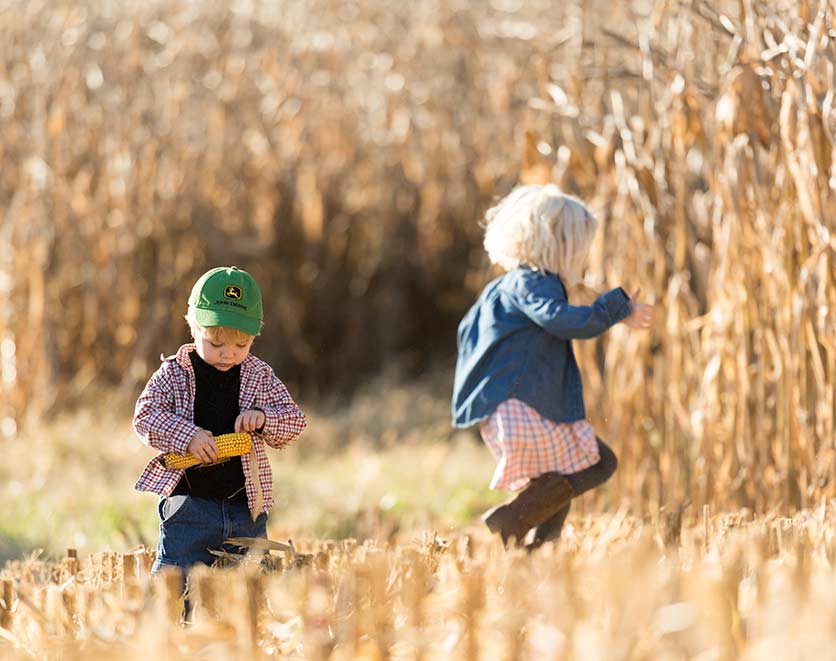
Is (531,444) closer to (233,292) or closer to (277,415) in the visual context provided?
(277,415)

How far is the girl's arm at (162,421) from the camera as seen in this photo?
2.57 metres

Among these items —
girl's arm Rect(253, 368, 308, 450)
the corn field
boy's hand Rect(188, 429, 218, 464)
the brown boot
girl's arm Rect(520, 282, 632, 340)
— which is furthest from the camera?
the brown boot

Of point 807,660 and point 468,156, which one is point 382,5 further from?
point 807,660

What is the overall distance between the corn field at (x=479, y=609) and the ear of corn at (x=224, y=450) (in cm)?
22

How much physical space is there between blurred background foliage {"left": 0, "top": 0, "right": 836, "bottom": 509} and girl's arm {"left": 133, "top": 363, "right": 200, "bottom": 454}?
1.47 m

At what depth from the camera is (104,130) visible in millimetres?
6398

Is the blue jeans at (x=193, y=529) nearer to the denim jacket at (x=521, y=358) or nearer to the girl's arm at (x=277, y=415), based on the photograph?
the girl's arm at (x=277, y=415)

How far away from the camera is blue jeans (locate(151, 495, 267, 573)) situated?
2637 millimetres

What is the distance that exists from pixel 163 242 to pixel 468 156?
169 centimetres

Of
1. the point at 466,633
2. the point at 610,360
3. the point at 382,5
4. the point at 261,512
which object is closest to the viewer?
the point at 466,633

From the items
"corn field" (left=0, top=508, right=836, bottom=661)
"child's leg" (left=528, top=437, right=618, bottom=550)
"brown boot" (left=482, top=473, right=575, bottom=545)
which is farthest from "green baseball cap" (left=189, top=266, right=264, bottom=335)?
"child's leg" (left=528, top=437, right=618, bottom=550)

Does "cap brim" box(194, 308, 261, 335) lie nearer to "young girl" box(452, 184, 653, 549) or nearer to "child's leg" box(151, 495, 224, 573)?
"child's leg" box(151, 495, 224, 573)

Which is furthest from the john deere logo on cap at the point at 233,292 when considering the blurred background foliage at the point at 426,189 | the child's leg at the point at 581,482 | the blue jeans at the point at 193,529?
the blurred background foliage at the point at 426,189

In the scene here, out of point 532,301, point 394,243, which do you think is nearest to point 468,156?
point 394,243
